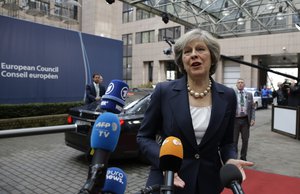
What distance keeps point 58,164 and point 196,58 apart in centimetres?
524

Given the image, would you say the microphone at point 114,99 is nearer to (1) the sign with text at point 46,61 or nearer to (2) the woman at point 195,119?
(2) the woman at point 195,119

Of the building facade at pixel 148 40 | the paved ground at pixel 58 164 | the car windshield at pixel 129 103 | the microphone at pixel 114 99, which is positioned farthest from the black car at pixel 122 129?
the building facade at pixel 148 40

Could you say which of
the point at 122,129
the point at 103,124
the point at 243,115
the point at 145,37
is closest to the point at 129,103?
the point at 122,129

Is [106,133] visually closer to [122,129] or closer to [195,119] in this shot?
[195,119]

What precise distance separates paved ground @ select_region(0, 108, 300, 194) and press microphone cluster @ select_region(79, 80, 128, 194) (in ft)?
11.9

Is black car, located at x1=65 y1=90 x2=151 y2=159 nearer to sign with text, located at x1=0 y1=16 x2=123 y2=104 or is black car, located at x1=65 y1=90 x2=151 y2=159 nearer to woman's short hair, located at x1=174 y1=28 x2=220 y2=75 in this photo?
woman's short hair, located at x1=174 y1=28 x2=220 y2=75

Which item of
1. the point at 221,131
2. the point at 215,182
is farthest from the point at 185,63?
the point at 215,182

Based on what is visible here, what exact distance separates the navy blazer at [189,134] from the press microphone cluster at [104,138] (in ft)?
1.31

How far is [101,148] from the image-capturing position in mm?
1184

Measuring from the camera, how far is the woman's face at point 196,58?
1.86 metres

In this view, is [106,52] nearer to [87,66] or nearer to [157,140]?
[87,66]

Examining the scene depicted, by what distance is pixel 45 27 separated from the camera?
36.3 ft

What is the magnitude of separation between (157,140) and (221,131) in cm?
43

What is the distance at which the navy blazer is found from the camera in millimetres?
1770
